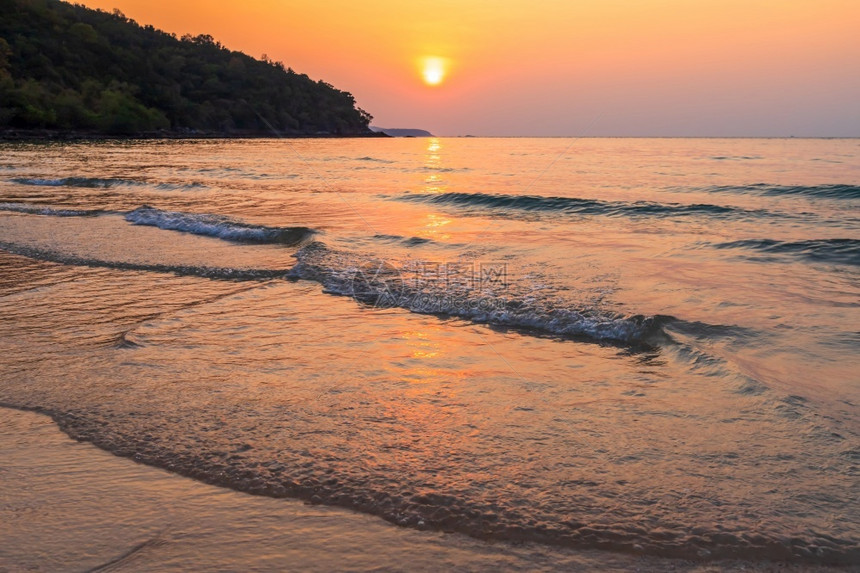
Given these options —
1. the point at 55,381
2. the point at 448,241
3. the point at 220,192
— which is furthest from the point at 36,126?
the point at 55,381

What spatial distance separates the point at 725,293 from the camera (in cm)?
834

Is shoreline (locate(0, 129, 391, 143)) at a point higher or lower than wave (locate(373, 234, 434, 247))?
higher

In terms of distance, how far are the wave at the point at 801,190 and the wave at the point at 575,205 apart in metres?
5.20

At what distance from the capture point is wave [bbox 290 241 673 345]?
6.59 m

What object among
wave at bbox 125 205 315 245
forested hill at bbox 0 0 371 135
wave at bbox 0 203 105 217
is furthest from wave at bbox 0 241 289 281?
forested hill at bbox 0 0 371 135

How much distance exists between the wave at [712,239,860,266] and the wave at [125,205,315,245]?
8.37 m

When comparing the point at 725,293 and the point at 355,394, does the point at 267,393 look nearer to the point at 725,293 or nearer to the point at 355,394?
the point at 355,394

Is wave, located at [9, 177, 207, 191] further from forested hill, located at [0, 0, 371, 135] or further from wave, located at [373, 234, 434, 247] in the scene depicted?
forested hill, located at [0, 0, 371, 135]

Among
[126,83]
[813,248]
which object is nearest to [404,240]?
[813,248]

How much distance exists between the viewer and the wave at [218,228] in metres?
13.2

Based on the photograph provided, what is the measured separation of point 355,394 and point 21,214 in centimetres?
1497

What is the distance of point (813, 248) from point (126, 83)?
134167 mm

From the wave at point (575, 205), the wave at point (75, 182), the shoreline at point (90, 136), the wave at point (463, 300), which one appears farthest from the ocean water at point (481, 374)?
the shoreline at point (90, 136)

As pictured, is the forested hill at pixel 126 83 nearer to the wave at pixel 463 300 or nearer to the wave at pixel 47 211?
the wave at pixel 47 211
